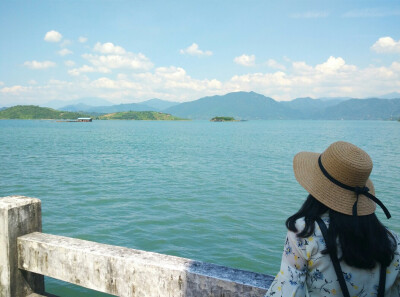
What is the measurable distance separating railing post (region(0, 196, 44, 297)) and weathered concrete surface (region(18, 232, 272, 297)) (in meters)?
0.10

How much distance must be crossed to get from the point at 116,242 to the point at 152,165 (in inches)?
742

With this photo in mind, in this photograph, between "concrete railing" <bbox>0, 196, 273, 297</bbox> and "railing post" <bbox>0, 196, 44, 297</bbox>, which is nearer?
"concrete railing" <bbox>0, 196, 273, 297</bbox>

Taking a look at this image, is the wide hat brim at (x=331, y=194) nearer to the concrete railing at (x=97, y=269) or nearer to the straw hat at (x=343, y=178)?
the straw hat at (x=343, y=178)

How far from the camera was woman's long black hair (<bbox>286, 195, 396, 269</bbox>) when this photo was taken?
2002 mm

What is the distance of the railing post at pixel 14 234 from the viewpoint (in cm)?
346

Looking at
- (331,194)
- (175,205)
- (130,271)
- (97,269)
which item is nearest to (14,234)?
(97,269)

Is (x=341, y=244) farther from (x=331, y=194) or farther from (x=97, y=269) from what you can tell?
(x=97, y=269)

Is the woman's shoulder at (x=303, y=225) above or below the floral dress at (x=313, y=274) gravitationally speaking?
above

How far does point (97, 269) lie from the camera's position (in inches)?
124

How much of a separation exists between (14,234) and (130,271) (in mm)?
1410

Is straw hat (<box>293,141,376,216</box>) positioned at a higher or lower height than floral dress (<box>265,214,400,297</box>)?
higher

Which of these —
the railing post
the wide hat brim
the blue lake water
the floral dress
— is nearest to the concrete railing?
the railing post

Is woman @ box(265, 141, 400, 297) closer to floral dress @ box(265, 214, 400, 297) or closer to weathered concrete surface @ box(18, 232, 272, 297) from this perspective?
floral dress @ box(265, 214, 400, 297)

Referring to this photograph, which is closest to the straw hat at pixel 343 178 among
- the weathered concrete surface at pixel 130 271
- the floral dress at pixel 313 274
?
the floral dress at pixel 313 274
